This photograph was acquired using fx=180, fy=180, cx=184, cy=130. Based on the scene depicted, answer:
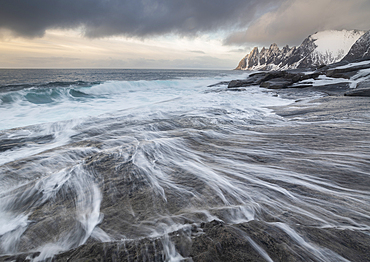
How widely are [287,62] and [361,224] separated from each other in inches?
5639

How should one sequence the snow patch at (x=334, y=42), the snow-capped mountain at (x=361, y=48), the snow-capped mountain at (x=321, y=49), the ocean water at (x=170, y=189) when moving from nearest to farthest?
the ocean water at (x=170, y=189) < the snow-capped mountain at (x=361, y=48) < the snow-capped mountain at (x=321, y=49) < the snow patch at (x=334, y=42)

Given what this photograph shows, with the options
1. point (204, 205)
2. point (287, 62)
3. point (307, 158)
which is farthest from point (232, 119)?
point (287, 62)

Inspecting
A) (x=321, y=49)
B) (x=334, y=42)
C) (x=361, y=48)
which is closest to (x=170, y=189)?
(x=361, y=48)

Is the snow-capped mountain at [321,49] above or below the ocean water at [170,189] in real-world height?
above

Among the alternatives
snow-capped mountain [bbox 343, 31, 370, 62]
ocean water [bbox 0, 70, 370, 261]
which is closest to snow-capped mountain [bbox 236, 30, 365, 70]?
snow-capped mountain [bbox 343, 31, 370, 62]

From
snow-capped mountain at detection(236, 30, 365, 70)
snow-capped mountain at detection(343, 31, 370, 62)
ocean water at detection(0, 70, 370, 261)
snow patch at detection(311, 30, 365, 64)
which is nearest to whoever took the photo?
ocean water at detection(0, 70, 370, 261)

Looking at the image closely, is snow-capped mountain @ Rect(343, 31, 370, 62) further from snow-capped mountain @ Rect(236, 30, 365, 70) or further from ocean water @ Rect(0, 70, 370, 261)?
ocean water @ Rect(0, 70, 370, 261)

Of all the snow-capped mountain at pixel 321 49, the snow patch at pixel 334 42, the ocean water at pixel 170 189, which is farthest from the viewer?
the snow patch at pixel 334 42

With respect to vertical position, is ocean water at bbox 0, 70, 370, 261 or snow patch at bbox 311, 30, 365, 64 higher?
snow patch at bbox 311, 30, 365, 64

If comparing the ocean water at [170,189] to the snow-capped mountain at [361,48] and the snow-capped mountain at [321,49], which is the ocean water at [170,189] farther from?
the snow-capped mountain at [321,49]

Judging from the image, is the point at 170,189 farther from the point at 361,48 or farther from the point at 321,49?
the point at 321,49

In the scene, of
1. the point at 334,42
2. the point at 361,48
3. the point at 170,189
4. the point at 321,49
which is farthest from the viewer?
the point at 334,42

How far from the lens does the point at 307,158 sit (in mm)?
2465

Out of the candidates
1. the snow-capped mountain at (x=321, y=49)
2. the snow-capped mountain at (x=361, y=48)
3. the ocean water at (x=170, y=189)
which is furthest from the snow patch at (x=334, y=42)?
the ocean water at (x=170, y=189)
